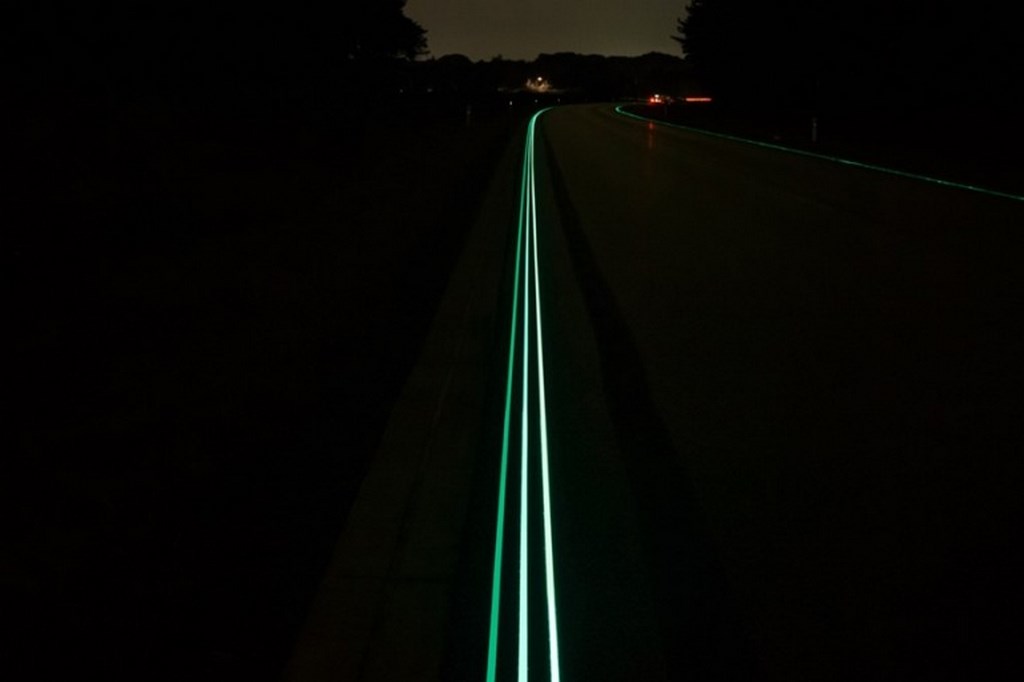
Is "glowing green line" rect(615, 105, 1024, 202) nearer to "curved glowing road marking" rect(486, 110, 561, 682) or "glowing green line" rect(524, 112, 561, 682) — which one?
"curved glowing road marking" rect(486, 110, 561, 682)

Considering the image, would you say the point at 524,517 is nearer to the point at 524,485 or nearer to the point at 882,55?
the point at 524,485

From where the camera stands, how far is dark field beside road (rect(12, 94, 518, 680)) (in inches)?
220

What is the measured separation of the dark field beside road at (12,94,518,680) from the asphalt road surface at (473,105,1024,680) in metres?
1.20

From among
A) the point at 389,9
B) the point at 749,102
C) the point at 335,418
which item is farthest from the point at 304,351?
the point at 749,102

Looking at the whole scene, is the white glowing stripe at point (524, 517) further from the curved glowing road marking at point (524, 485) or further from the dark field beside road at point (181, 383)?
the dark field beside road at point (181, 383)

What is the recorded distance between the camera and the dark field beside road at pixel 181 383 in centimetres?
559

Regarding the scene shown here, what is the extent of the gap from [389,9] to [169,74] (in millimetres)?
29511

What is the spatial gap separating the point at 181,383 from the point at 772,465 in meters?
4.68

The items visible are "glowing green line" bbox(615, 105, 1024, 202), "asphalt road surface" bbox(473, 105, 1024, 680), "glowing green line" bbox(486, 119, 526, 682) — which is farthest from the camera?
"glowing green line" bbox(615, 105, 1024, 202)

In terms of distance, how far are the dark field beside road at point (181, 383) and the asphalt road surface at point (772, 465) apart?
1.20 meters

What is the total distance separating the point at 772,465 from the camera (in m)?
7.75

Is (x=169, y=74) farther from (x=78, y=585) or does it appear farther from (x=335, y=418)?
(x=78, y=585)

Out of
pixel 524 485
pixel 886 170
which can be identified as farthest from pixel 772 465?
pixel 886 170

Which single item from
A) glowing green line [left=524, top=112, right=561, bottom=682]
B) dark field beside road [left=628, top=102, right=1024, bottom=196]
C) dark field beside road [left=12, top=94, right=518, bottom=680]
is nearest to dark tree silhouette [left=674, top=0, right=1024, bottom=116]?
dark field beside road [left=628, top=102, right=1024, bottom=196]
